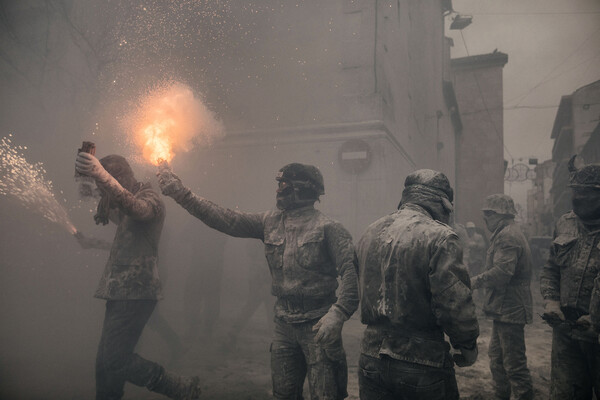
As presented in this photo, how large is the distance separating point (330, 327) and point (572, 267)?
7.77 feet

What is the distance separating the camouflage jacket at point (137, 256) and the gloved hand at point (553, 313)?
12.8ft

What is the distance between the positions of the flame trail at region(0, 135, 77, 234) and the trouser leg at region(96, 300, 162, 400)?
180 inches

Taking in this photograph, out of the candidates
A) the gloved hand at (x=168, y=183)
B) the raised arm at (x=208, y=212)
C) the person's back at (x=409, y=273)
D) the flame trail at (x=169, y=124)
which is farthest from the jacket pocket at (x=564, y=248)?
the flame trail at (x=169, y=124)

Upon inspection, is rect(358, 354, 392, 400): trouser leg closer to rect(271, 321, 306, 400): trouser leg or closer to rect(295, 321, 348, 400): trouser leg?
rect(295, 321, 348, 400): trouser leg

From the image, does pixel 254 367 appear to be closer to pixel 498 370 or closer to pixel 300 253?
pixel 300 253

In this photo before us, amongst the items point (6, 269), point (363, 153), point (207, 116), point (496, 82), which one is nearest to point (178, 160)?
point (207, 116)

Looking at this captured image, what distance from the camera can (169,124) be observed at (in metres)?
5.01

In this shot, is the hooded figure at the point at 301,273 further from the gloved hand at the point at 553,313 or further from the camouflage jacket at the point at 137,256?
the gloved hand at the point at 553,313

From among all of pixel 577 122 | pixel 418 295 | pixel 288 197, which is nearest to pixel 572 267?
pixel 418 295

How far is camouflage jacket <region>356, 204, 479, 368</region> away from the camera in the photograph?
2.05m

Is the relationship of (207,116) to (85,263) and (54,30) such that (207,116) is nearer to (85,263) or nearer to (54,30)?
(54,30)

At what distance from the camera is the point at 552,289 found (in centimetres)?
335

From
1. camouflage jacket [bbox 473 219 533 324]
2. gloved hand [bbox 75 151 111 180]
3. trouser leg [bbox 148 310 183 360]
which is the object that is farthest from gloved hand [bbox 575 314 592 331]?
trouser leg [bbox 148 310 183 360]

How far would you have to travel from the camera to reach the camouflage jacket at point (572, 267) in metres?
2.99
